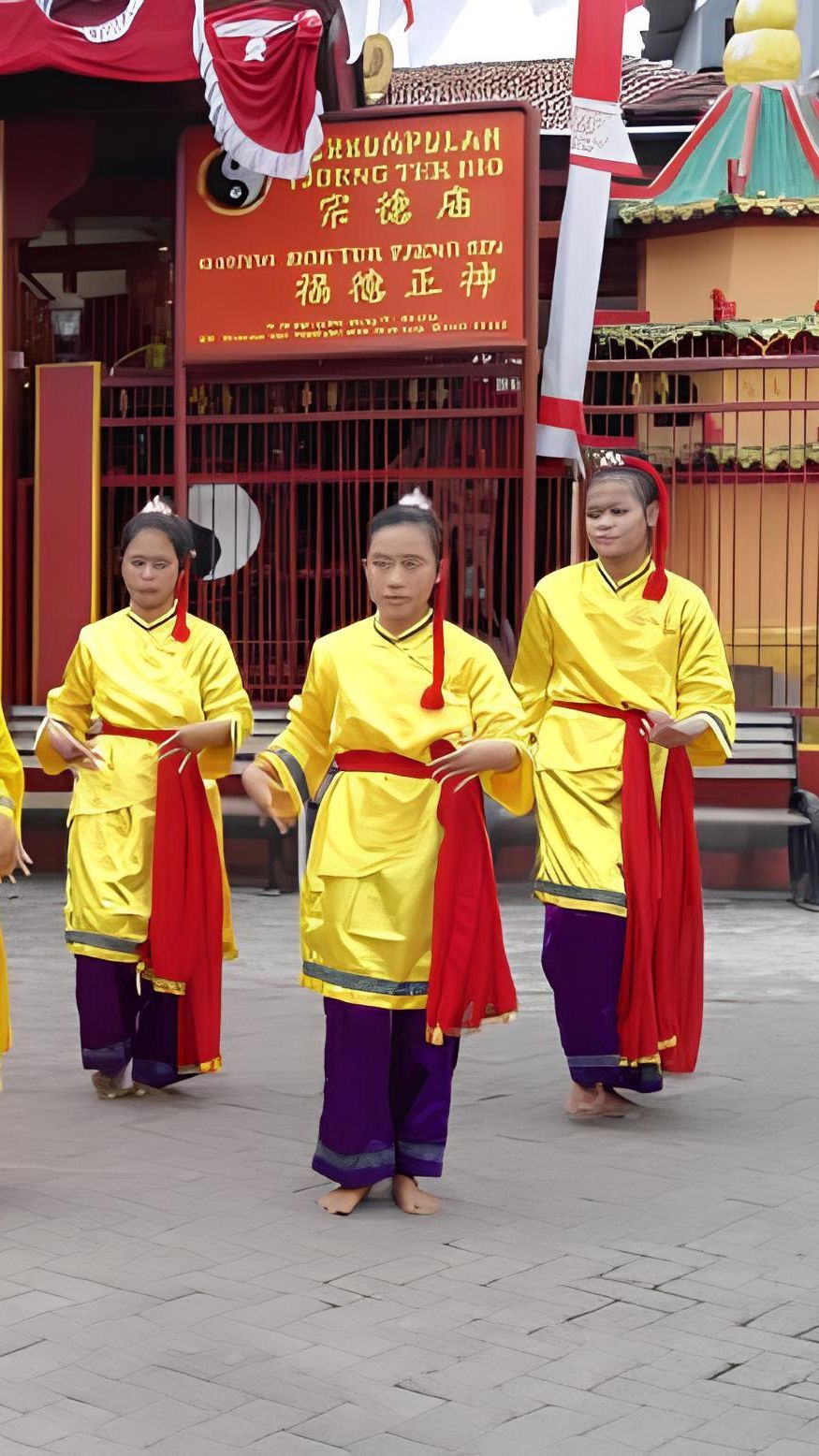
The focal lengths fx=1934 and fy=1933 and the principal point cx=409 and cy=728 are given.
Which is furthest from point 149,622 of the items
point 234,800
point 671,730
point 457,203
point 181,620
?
point 457,203

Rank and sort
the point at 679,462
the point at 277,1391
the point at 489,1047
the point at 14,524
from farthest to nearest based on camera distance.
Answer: the point at 679,462 → the point at 14,524 → the point at 489,1047 → the point at 277,1391

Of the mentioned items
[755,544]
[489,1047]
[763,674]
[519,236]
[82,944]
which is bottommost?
[489,1047]

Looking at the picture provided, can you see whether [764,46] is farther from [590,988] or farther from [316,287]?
[590,988]

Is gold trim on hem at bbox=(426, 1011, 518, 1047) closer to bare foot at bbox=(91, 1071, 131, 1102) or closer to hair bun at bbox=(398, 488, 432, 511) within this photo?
hair bun at bbox=(398, 488, 432, 511)

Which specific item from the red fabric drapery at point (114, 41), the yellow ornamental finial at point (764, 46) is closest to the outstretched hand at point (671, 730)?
the red fabric drapery at point (114, 41)

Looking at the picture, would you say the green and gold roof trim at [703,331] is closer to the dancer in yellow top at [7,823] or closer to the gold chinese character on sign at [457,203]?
the gold chinese character on sign at [457,203]

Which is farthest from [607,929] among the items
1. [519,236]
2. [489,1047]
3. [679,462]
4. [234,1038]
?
[679,462]

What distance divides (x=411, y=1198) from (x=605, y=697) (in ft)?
5.16

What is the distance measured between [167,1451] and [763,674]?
8.98m

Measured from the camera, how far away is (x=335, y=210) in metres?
10.9

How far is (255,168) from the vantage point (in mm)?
10172

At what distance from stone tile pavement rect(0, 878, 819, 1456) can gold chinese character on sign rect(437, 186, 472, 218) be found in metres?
5.85

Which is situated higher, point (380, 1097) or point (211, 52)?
point (211, 52)

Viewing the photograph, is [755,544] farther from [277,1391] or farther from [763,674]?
[277,1391]
